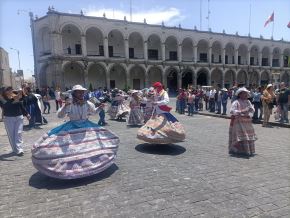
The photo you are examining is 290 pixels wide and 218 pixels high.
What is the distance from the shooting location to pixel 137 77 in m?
39.7

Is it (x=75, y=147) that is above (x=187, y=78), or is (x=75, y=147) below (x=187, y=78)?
below

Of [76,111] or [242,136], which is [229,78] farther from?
[76,111]

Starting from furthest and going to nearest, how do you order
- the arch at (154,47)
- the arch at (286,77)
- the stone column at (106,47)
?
the arch at (286,77), the arch at (154,47), the stone column at (106,47)

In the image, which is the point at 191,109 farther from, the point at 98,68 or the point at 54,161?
the point at 98,68

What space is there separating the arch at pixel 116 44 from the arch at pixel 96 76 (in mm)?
2749

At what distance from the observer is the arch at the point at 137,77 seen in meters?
38.9

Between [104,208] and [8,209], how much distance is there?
4.58ft

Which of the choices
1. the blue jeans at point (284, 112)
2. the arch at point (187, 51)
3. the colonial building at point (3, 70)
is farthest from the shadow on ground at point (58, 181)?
the arch at point (187, 51)

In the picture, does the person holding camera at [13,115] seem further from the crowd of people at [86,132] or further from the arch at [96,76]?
the arch at [96,76]

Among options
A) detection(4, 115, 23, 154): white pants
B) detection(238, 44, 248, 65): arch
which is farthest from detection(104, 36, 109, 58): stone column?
detection(4, 115, 23, 154): white pants

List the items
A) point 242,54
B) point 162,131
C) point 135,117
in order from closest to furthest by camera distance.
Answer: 1. point 162,131
2. point 135,117
3. point 242,54

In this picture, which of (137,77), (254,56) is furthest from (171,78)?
(254,56)

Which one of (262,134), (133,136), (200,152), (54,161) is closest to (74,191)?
(54,161)

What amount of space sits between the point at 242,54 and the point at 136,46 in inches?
872
